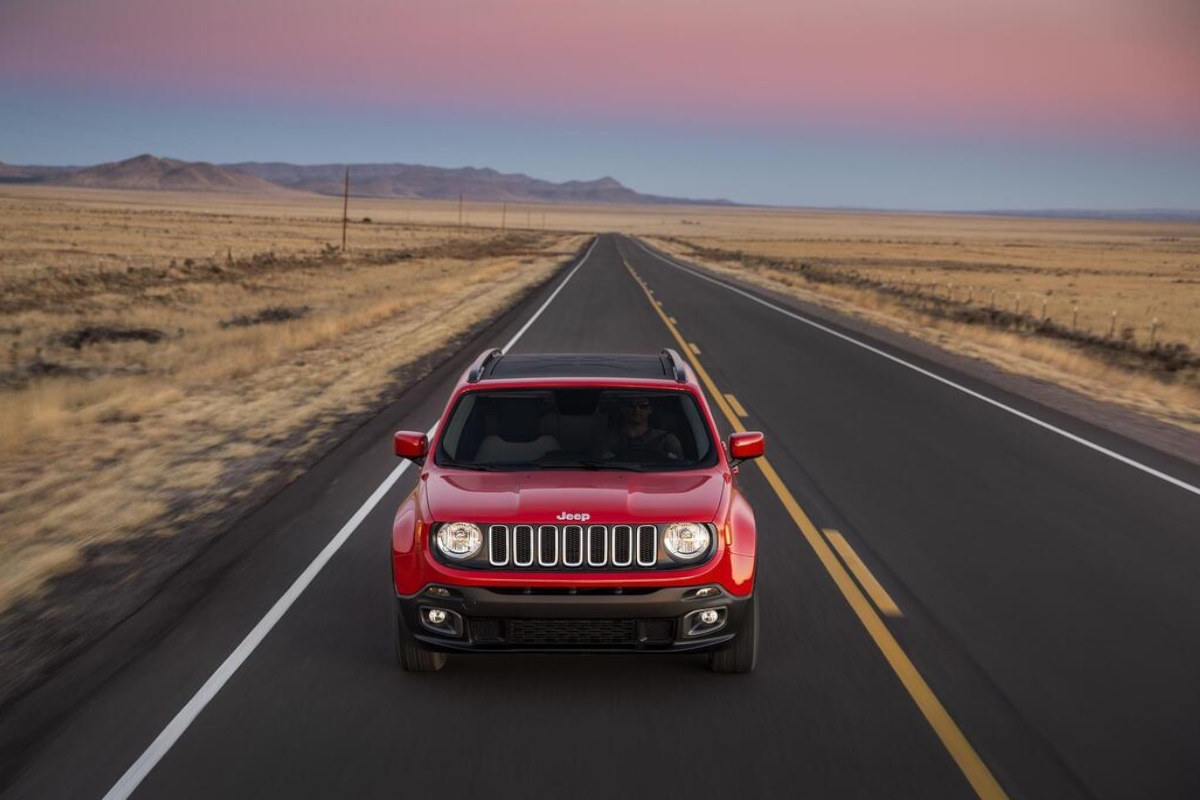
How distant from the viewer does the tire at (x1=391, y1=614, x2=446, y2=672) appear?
18.0ft

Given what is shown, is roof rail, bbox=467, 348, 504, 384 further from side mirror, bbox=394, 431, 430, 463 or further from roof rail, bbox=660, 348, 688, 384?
roof rail, bbox=660, 348, 688, 384

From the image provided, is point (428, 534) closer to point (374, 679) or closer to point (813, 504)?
point (374, 679)

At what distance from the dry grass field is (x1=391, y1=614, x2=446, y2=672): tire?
2987 millimetres

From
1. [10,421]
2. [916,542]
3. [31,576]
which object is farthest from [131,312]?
[916,542]

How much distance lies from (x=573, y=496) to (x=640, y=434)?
1.26 meters

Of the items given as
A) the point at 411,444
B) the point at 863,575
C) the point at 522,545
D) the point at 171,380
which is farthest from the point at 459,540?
the point at 171,380

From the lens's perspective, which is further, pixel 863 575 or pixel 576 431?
pixel 863 575

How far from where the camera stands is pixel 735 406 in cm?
1451

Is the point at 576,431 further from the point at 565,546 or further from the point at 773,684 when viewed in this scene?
the point at 773,684

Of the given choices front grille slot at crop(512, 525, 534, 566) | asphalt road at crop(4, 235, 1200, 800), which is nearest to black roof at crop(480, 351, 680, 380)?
front grille slot at crop(512, 525, 534, 566)

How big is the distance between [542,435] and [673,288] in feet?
114

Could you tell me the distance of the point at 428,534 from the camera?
5332 millimetres

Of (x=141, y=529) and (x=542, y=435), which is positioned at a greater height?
(x=542, y=435)

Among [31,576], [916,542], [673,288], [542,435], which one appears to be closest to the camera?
[542,435]
